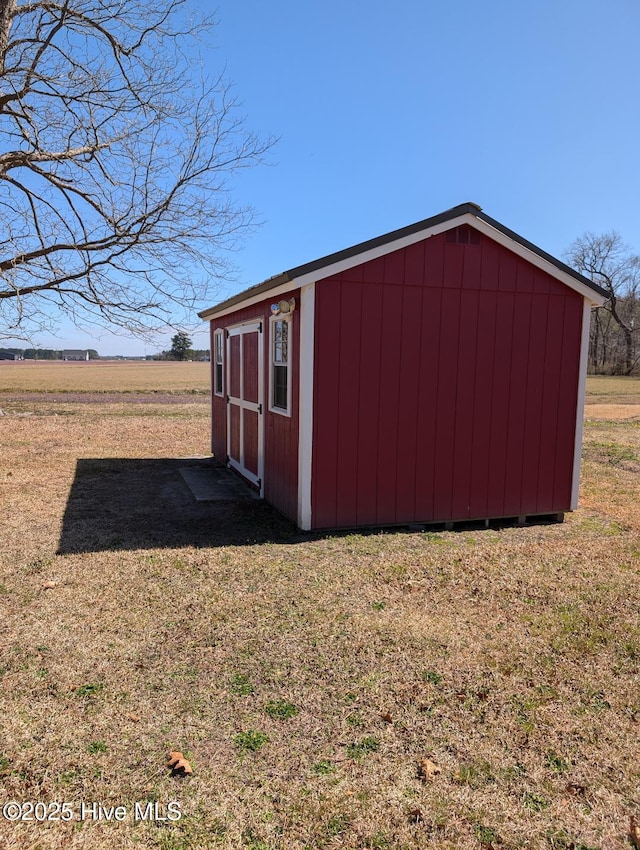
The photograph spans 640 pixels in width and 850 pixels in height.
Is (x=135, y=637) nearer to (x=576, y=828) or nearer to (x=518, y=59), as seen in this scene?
(x=576, y=828)

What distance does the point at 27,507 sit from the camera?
21.9 ft

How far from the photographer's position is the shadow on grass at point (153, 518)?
5.49 m

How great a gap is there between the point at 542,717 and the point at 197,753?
5.47 ft

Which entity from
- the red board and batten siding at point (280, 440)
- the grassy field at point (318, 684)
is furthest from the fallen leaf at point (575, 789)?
the red board and batten siding at point (280, 440)

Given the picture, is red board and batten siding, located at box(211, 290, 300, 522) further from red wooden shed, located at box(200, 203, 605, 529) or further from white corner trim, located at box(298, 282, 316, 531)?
white corner trim, located at box(298, 282, 316, 531)

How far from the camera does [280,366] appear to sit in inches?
257

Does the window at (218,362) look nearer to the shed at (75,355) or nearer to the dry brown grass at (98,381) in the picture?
the dry brown grass at (98,381)

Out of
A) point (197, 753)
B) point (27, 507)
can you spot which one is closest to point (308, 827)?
point (197, 753)

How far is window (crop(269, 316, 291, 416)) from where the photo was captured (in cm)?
618

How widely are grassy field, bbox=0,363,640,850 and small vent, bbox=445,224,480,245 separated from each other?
10.2 ft

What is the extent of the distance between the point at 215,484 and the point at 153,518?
6.37ft

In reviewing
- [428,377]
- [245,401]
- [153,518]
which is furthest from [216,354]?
[428,377]

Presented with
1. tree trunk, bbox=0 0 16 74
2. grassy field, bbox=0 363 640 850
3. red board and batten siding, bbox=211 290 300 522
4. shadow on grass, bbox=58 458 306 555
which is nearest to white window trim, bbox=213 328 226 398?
red board and batten siding, bbox=211 290 300 522

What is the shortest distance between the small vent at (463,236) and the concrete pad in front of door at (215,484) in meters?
3.92
